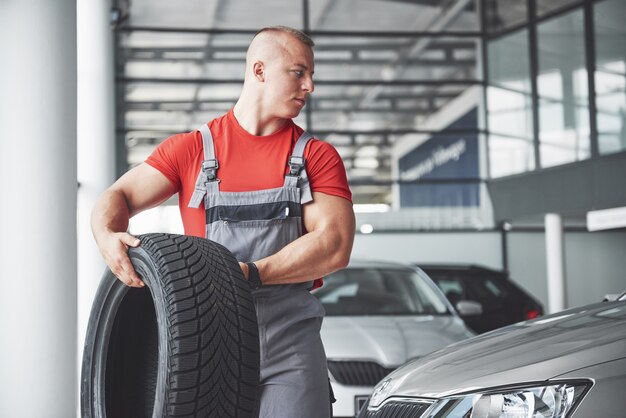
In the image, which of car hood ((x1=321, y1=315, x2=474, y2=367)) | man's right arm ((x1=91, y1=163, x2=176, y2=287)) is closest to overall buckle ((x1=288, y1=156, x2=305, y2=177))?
man's right arm ((x1=91, y1=163, x2=176, y2=287))

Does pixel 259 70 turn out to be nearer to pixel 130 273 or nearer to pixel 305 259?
pixel 305 259

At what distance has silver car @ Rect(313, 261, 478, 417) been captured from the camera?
5465 millimetres

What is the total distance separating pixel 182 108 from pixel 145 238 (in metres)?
12.4

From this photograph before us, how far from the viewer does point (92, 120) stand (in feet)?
25.8

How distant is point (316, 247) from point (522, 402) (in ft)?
2.45

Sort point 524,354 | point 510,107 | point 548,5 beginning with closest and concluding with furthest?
1. point 524,354
2. point 548,5
3. point 510,107

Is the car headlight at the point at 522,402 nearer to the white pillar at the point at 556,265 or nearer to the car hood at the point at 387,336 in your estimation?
the car hood at the point at 387,336

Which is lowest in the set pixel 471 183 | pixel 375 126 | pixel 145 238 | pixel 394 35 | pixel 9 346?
pixel 9 346

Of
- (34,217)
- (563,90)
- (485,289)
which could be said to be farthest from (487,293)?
(563,90)

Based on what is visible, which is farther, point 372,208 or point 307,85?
point 372,208

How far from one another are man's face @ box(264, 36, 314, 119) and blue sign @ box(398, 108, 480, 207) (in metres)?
12.3

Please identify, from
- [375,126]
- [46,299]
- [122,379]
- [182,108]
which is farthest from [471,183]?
[122,379]

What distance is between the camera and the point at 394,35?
50.5 ft

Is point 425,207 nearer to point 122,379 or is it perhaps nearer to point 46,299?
point 46,299
